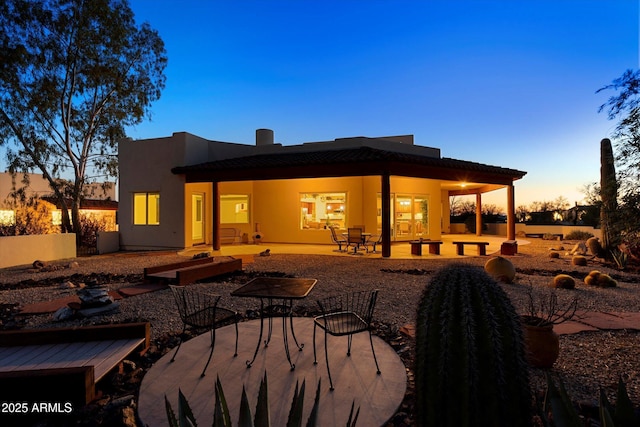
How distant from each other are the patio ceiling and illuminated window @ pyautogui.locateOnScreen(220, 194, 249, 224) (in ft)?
9.69

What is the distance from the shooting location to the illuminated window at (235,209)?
1597cm

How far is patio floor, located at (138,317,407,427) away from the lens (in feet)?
7.60

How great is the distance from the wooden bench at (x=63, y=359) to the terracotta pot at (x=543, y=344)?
145 inches

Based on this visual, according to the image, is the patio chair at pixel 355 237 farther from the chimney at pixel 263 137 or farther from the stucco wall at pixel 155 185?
the chimney at pixel 263 137

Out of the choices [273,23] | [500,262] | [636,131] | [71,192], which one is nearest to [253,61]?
[273,23]

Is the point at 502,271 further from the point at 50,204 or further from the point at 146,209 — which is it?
the point at 50,204

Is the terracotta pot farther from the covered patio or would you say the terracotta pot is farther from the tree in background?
the covered patio

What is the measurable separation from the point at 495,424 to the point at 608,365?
2.46m

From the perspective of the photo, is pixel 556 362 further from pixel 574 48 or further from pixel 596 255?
pixel 574 48

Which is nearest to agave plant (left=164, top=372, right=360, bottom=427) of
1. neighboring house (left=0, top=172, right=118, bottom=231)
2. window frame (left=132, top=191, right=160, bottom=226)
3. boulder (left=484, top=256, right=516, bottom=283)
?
A: boulder (left=484, top=256, right=516, bottom=283)

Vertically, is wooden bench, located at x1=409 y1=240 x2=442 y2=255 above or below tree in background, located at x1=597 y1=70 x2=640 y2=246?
below

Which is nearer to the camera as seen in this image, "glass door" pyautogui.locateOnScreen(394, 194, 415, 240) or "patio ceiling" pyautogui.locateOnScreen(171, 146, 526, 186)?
"patio ceiling" pyautogui.locateOnScreen(171, 146, 526, 186)

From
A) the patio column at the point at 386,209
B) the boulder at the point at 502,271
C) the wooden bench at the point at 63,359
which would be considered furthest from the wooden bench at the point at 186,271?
the boulder at the point at 502,271

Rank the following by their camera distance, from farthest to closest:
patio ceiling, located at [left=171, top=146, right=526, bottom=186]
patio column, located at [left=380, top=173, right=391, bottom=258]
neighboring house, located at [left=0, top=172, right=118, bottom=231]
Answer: neighboring house, located at [left=0, top=172, right=118, bottom=231]
patio ceiling, located at [left=171, top=146, right=526, bottom=186]
patio column, located at [left=380, top=173, right=391, bottom=258]
